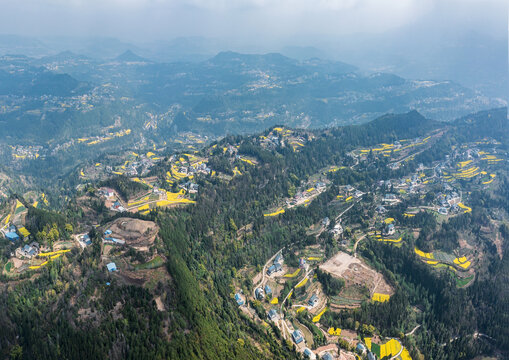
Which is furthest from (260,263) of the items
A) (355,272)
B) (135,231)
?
(135,231)

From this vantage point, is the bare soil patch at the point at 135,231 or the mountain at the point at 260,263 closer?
the mountain at the point at 260,263

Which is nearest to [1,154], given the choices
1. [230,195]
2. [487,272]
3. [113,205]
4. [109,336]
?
[113,205]

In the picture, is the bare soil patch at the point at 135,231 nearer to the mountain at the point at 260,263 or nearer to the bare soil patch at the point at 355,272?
the mountain at the point at 260,263

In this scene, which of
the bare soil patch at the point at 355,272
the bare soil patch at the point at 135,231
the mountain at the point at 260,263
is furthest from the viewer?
the bare soil patch at the point at 355,272

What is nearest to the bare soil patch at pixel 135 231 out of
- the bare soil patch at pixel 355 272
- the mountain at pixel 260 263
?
the mountain at pixel 260 263

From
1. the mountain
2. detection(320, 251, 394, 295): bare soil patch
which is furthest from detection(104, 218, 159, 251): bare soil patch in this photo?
detection(320, 251, 394, 295): bare soil patch

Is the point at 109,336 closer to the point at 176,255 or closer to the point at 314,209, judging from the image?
the point at 176,255

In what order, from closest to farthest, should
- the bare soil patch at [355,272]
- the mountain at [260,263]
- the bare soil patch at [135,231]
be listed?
the mountain at [260,263], the bare soil patch at [135,231], the bare soil patch at [355,272]

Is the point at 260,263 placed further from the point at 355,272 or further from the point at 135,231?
the point at 135,231

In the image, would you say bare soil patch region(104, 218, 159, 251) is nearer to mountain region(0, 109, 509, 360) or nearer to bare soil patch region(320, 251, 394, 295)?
mountain region(0, 109, 509, 360)

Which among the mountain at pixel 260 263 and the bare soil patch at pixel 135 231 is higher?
the bare soil patch at pixel 135 231

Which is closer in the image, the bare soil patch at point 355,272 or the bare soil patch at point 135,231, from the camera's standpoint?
the bare soil patch at point 135,231
